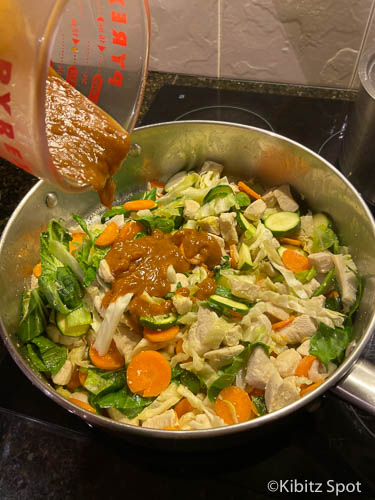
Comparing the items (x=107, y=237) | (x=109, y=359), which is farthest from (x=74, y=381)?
(x=107, y=237)

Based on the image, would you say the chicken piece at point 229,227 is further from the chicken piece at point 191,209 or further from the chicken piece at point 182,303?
the chicken piece at point 182,303

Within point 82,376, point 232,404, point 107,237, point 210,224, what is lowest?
point 82,376

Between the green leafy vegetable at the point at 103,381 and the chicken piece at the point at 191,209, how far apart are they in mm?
713

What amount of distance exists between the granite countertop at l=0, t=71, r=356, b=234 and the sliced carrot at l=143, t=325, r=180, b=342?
1.00 metres

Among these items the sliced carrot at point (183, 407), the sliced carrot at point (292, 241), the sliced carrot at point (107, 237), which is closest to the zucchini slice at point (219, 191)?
the sliced carrot at point (292, 241)

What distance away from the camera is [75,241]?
179 cm

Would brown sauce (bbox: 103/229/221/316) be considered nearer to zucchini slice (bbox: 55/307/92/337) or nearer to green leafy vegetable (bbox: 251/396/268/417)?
zucchini slice (bbox: 55/307/92/337)

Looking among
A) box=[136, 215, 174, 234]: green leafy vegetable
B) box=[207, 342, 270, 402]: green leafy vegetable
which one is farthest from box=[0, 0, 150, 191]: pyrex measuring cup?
box=[207, 342, 270, 402]: green leafy vegetable

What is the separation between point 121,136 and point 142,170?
2.36ft

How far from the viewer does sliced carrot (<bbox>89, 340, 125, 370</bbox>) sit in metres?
1.47

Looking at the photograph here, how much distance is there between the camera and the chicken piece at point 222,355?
1.38m

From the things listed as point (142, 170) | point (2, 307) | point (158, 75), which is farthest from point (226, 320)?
point (158, 75)

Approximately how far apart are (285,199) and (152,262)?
2.32ft

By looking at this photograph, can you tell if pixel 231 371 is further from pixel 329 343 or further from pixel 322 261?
pixel 322 261
